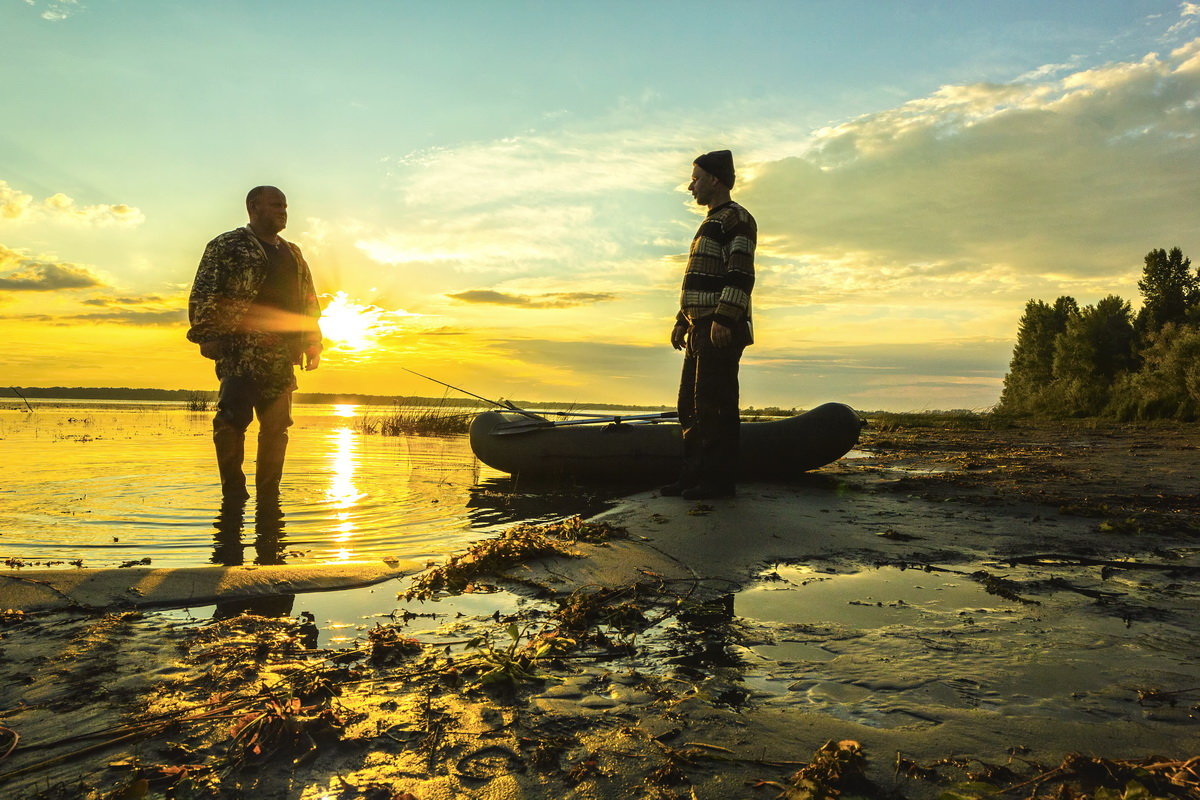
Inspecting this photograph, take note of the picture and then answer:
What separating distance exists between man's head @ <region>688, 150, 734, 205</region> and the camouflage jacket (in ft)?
12.2

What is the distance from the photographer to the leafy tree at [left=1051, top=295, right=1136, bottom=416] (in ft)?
110

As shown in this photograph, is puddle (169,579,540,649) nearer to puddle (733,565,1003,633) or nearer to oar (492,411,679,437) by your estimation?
puddle (733,565,1003,633)

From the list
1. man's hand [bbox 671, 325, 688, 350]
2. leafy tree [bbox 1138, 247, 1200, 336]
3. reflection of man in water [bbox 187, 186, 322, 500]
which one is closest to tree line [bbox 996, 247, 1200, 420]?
leafy tree [bbox 1138, 247, 1200, 336]

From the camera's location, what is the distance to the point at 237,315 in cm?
582

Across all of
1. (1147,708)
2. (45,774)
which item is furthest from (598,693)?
(1147,708)

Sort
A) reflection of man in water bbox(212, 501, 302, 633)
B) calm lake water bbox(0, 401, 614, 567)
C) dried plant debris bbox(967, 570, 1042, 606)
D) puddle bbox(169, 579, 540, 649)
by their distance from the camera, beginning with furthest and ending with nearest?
calm lake water bbox(0, 401, 614, 567)
dried plant debris bbox(967, 570, 1042, 606)
reflection of man in water bbox(212, 501, 302, 633)
puddle bbox(169, 579, 540, 649)

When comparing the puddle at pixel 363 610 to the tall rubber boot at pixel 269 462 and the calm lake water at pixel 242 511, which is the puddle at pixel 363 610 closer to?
the calm lake water at pixel 242 511

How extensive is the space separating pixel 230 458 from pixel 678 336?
407 centimetres

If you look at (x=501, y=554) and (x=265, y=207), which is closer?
(x=501, y=554)

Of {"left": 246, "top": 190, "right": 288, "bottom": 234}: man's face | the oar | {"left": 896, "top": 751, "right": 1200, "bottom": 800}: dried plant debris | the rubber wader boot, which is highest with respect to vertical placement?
{"left": 246, "top": 190, "right": 288, "bottom": 234}: man's face

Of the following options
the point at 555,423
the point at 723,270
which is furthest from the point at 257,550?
the point at 555,423

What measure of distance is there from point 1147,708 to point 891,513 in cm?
367

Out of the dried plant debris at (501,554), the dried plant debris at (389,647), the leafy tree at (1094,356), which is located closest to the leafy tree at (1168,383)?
the leafy tree at (1094,356)

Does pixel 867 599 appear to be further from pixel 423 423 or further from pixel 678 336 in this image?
pixel 423 423
